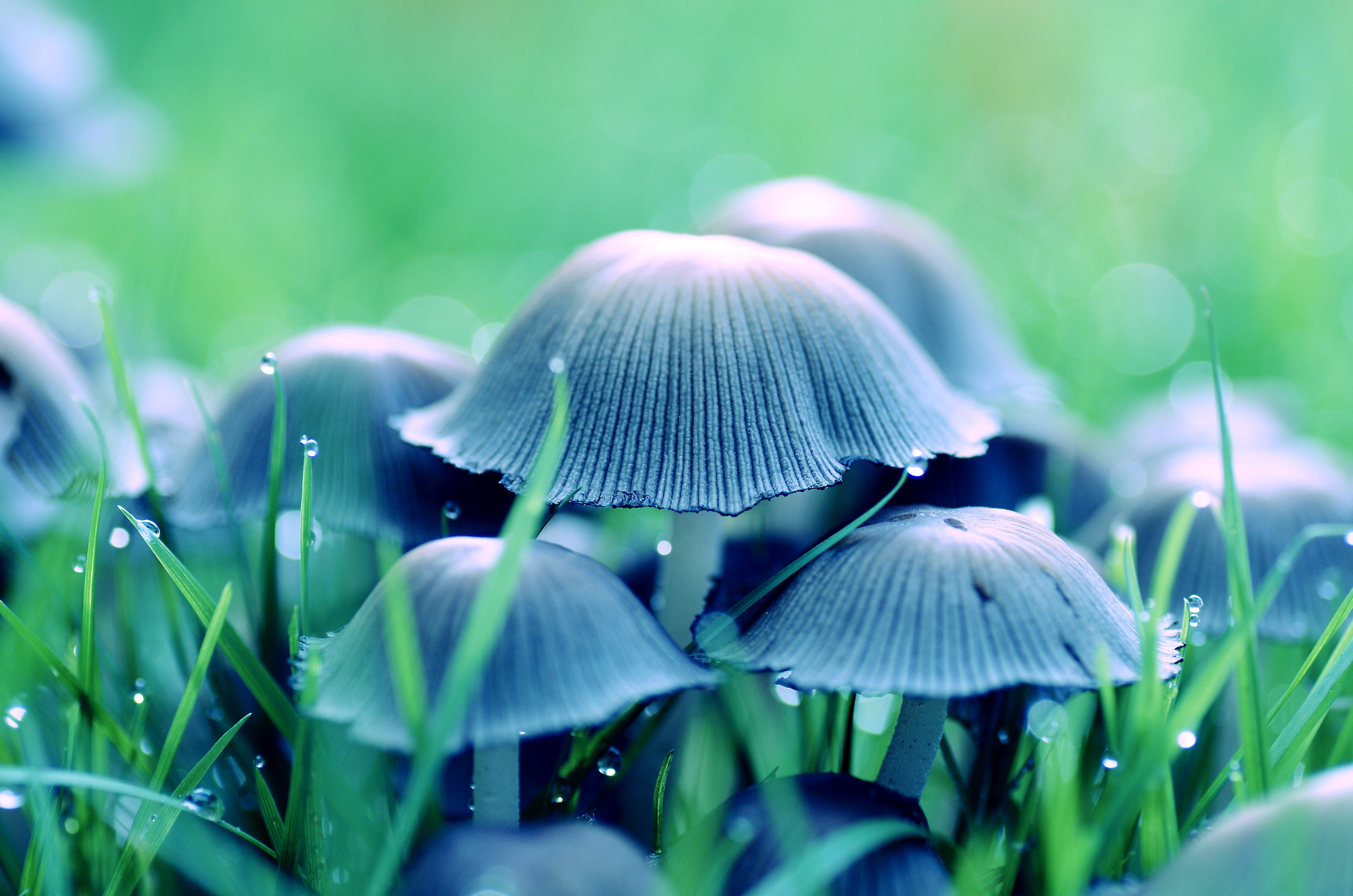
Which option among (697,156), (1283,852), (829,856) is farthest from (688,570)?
(697,156)

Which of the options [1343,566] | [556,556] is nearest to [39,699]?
[556,556]

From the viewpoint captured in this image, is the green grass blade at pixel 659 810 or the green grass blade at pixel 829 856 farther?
the green grass blade at pixel 659 810

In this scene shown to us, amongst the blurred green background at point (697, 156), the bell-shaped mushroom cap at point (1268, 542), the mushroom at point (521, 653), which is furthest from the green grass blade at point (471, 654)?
the blurred green background at point (697, 156)

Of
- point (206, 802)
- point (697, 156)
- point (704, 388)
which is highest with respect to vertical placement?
point (697, 156)

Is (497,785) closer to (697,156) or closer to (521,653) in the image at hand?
(521,653)

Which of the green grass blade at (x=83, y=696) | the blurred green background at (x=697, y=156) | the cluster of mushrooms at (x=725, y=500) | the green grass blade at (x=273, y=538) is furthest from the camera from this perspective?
the blurred green background at (x=697, y=156)

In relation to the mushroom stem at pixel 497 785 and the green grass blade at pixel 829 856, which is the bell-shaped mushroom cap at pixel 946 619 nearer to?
the green grass blade at pixel 829 856

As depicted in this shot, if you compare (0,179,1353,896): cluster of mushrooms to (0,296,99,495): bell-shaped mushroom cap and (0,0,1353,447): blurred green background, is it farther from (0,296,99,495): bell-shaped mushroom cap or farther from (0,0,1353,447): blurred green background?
(0,0,1353,447): blurred green background

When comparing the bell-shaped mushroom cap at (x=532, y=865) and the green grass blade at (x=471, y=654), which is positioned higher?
the green grass blade at (x=471, y=654)

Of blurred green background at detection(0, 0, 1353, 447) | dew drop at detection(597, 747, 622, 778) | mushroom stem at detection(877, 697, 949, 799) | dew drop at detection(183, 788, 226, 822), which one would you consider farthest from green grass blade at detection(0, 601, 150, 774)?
blurred green background at detection(0, 0, 1353, 447)

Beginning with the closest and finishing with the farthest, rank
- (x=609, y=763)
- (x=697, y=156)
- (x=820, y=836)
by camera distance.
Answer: (x=820, y=836) < (x=609, y=763) < (x=697, y=156)
